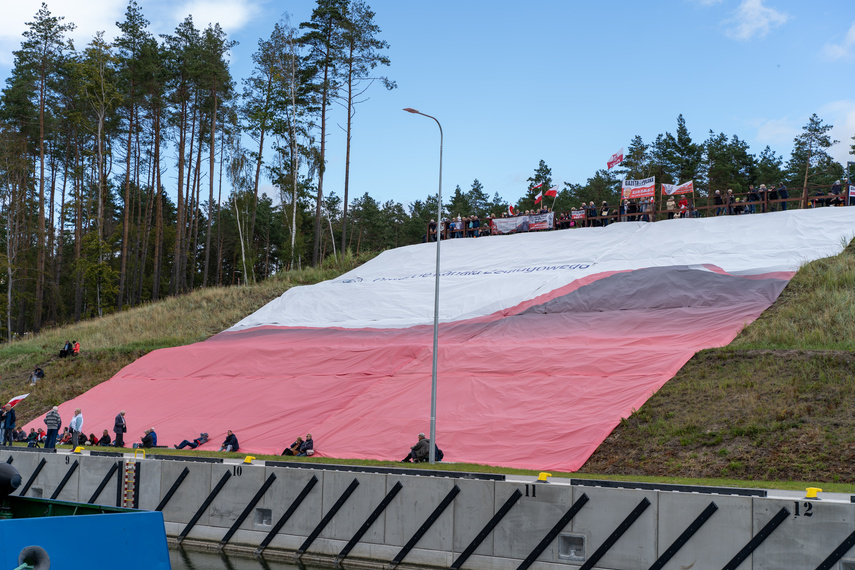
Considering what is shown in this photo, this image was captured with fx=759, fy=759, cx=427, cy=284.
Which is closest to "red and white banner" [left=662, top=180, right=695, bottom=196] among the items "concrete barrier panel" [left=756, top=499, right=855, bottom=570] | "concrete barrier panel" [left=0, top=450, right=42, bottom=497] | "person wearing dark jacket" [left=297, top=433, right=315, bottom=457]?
"person wearing dark jacket" [left=297, top=433, right=315, bottom=457]

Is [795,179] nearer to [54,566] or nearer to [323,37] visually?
[323,37]

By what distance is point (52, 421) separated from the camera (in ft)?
74.7

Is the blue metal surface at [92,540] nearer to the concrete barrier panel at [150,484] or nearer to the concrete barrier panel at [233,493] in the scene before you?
the concrete barrier panel at [233,493]

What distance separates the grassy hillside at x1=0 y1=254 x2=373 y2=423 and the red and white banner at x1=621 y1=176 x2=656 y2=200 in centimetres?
1581

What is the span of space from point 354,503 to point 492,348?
35.4 ft

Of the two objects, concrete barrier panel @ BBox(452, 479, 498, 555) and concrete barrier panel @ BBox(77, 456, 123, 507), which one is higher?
concrete barrier panel @ BBox(452, 479, 498, 555)

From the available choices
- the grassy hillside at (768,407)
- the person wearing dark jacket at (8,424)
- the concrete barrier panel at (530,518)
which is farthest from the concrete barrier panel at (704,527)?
the person wearing dark jacket at (8,424)

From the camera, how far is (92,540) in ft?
22.1

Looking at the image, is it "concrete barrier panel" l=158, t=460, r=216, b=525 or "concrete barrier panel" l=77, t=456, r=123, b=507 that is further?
"concrete barrier panel" l=77, t=456, r=123, b=507

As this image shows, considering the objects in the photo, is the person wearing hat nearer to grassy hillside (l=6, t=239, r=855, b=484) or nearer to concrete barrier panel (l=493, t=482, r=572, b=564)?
grassy hillside (l=6, t=239, r=855, b=484)

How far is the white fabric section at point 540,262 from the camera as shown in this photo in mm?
28891

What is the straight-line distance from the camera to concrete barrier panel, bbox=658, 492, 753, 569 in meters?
10.5

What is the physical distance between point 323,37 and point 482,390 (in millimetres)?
34938

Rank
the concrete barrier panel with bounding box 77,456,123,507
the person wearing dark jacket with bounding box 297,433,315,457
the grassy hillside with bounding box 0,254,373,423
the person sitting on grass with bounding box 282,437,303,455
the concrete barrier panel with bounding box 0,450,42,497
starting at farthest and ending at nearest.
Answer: the grassy hillside with bounding box 0,254,373,423 → the person sitting on grass with bounding box 282,437,303,455 → the person wearing dark jacket with bounding box 297,433,315,457 → the concrete barrier panel with bounding box 0,450,42,497 → the concrete barrier panel with bounding box 77,456,123,507
